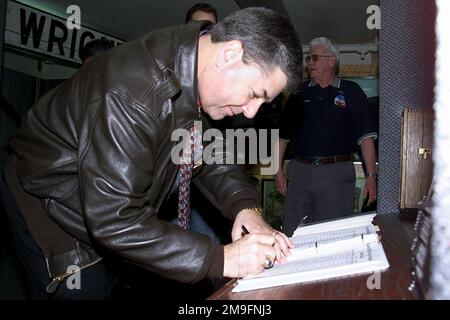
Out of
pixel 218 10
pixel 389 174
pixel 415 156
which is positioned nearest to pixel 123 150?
pixel 415 156

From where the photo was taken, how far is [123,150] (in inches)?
35.0

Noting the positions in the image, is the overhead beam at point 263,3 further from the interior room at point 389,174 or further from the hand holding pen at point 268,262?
the hand holding pen at point 268,262

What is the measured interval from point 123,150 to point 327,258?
0.46 meters

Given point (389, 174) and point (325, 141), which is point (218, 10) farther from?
point (389, 174)

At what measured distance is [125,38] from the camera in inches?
251

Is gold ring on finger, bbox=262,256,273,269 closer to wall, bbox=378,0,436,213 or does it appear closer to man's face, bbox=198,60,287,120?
man's face, bbox=198,60,287,120

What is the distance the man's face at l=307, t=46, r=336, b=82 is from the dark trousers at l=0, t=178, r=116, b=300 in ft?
6.92

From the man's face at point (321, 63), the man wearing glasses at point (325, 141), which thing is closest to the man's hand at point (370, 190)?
the man wearing glasses at point (325, 141)

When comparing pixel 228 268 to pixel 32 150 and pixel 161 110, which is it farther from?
pixel 32 150

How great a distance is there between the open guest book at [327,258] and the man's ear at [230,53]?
45cm

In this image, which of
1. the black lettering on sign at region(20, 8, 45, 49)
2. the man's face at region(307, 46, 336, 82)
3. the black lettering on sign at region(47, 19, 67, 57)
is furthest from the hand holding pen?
the black lettering on sign at region(47, 19, 67, 57)

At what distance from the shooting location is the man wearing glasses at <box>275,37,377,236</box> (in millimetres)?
2703

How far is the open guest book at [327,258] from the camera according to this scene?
0.78 metres

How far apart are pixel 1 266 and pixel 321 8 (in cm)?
399
